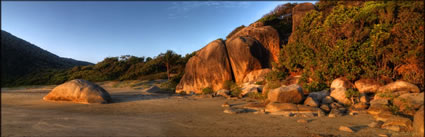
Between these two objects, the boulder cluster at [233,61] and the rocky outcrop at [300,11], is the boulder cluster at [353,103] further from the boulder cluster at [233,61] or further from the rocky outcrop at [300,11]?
the rocky outcrop at [300,11]

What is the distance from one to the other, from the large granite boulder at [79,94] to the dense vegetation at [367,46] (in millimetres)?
11415

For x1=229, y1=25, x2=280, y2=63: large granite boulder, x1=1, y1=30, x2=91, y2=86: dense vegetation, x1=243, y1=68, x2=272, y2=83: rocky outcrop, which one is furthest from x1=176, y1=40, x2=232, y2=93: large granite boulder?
x1=1, y1=30, x2=91, y2=86: dense vegetation

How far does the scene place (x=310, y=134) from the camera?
18.4 ft

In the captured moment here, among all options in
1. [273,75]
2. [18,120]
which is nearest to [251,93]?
[273,75]

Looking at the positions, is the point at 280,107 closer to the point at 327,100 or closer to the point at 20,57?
the point at 327,100

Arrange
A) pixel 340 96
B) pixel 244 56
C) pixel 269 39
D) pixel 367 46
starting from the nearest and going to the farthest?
pixel 340 96 < pixel 367 46 < pixel 244 56 < pixel 269 39

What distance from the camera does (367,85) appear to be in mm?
11828

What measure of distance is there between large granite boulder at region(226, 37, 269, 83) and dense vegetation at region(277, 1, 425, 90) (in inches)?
175

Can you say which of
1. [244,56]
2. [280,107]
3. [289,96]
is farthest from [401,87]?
[244,56]

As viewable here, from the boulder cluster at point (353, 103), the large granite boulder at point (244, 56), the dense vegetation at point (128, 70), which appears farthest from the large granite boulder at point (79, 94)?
the dense vegetation at point (128, 70)

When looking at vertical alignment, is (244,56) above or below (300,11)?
below

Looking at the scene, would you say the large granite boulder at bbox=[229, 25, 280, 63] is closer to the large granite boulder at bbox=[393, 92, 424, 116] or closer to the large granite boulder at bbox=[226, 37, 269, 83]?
the large granite boulder at bbox=[226, 37, 269, 83]

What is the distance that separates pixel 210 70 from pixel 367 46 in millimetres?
11642

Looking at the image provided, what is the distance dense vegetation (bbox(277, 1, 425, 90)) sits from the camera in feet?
36.9
